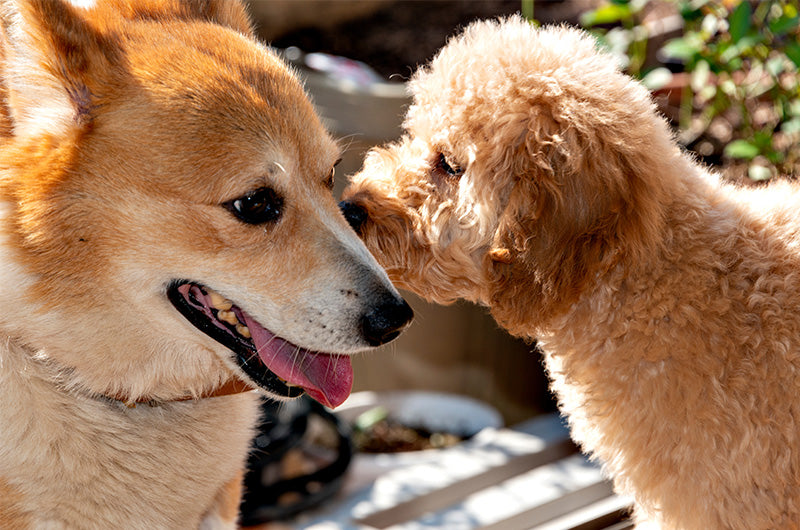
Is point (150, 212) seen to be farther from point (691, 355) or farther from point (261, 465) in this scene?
point (261, 465)

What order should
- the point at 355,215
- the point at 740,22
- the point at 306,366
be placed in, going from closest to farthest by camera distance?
the point at 306,366 < the point at 355,215 < the point at 740,22

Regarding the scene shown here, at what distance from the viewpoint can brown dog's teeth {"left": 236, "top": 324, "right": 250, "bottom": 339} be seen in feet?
5.91

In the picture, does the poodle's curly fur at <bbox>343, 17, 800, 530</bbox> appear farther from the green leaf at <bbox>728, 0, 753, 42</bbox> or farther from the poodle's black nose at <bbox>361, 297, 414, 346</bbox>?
the green leaf at <bbox>728, 0, 753, 42</bbox>

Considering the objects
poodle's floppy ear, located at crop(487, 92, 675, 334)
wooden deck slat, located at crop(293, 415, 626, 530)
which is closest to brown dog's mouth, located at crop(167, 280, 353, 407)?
poodle's floppy ear, located at crop(487, 92, 675, 334)

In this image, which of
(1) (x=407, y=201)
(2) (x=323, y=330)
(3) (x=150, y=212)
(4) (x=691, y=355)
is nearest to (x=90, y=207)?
(3) (x=150, y=212)

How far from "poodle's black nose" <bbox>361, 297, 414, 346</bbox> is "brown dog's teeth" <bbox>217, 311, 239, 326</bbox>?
29 centimetres

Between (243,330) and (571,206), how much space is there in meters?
0.82

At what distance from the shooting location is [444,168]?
220 cm

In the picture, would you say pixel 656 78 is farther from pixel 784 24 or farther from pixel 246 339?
pixel 246 339

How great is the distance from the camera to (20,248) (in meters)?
1.61

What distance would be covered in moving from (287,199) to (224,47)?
37 cm

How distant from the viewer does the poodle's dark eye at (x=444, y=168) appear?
2170 mm

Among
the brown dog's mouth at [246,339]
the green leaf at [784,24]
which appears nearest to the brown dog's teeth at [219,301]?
the brown dog's mouth at [246,339]

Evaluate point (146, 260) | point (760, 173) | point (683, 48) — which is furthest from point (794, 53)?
point (146, 260)
